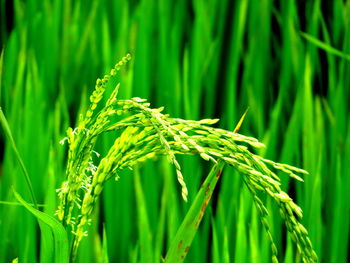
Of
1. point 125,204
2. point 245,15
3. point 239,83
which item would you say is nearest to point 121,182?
point 125,204

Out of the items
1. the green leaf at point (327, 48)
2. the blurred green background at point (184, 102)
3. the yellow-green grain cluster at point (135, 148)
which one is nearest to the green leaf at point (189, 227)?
the yellow-green grain cluster at point (135, 148)

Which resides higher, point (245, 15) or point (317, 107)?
point (245, 15)

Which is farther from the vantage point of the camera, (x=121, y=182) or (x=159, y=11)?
(x=159, y=11)

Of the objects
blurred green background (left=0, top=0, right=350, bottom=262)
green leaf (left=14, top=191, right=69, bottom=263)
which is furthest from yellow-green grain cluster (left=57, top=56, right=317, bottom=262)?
blurred green background (left=0, top=0, right=350, bottom=262)

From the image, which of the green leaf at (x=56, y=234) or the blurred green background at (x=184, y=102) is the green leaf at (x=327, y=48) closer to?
the blurred green background at (x=184, y=102)

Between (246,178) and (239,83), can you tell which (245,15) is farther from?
(246,178)
